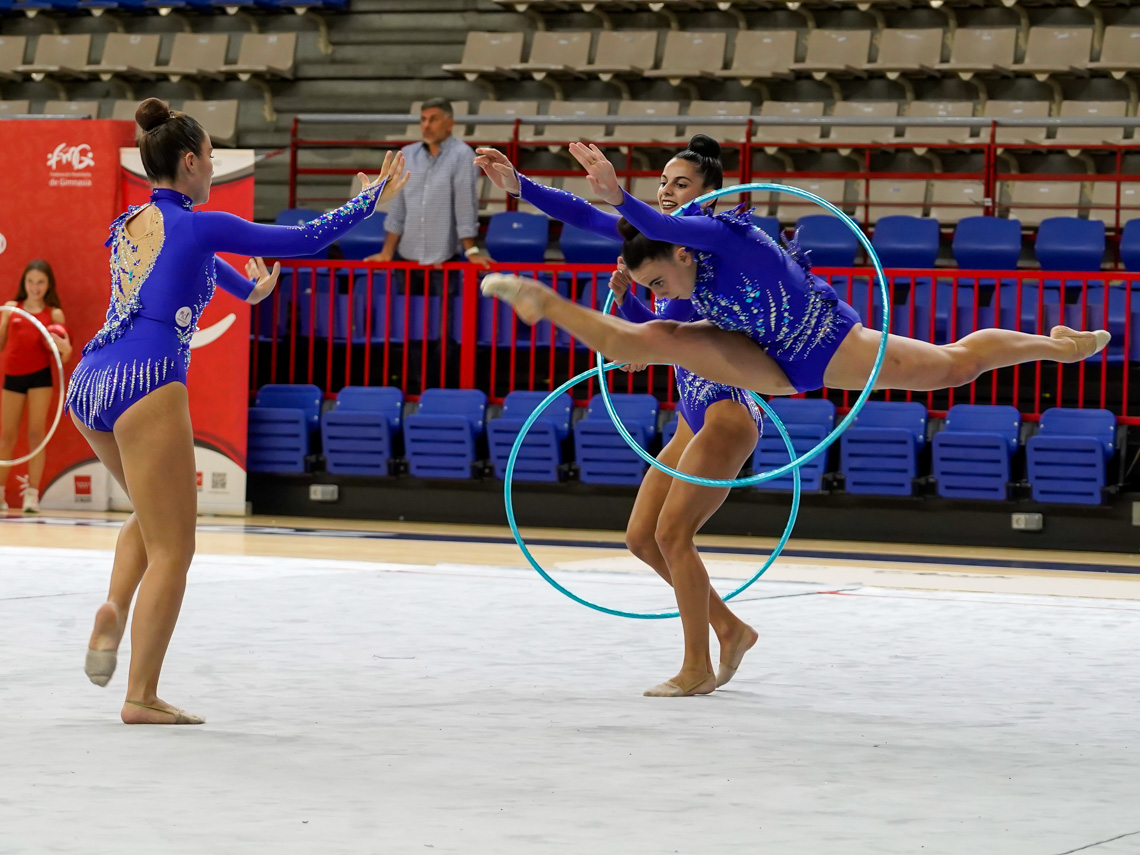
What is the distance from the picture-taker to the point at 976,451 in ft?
29.2

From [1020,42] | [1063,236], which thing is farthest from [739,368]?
[1020,42]

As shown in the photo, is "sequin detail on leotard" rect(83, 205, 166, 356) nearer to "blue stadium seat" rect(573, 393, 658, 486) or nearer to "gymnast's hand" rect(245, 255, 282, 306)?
"gymnast's hand" rect(245, 255, 282, 306)

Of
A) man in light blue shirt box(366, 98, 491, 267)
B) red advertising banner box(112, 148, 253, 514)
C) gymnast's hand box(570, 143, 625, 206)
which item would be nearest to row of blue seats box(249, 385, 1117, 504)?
red advertising banner box(112, 148, 253, 514)

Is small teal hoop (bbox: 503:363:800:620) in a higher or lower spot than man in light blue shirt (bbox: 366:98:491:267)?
lower

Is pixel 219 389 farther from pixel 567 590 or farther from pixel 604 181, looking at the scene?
pixel 604 181

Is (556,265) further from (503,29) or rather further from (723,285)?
(723,285)

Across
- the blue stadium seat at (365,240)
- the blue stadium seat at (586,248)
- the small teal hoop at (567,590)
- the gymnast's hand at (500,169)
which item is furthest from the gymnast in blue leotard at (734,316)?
the blue stadium seat at (365,240)

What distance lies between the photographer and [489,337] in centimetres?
1027

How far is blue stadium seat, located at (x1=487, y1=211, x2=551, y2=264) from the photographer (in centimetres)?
1056

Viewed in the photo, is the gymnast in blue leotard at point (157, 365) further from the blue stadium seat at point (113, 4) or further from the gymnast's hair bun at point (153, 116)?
the blue stadium seat at point (113, 4)

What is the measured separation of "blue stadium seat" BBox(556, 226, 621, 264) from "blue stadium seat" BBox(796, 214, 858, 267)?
1.36 m

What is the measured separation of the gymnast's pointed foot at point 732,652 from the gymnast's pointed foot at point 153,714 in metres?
1.62

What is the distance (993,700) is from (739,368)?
122 centimetres

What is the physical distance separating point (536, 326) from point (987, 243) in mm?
3163
